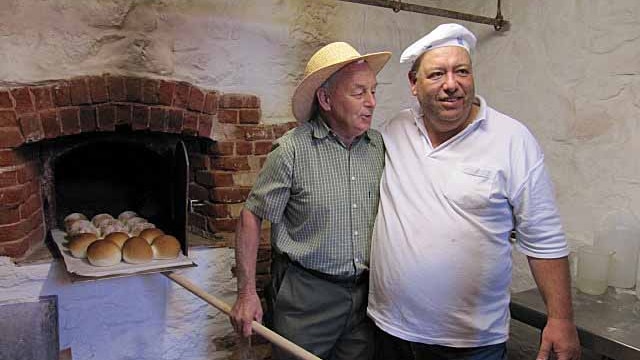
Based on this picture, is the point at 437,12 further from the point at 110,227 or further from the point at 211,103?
the point at 110,227

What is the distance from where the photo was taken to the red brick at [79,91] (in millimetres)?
1924

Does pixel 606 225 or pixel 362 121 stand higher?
pixel 362 121

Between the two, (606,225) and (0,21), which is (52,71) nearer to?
(0,21)

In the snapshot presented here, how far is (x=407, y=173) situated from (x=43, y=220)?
1407mm

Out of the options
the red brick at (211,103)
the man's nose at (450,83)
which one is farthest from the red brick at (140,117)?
the man's nose at (450,83)

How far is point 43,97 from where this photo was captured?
1877 millimetres

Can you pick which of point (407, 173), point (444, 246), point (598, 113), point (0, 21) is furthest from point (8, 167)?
point (598, 113)

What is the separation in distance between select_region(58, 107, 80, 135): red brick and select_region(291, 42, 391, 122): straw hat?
30.7 inches

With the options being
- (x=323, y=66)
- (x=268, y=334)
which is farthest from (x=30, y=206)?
(x=323, y=66)

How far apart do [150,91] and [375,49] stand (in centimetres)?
104

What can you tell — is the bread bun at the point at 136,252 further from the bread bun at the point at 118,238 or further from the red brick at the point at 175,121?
the red brick at the point at 175,121

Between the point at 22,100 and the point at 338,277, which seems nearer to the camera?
the point at 338,277

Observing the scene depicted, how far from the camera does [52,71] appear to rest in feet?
6.24

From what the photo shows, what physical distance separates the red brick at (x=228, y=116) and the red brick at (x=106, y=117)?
0.40 meters
